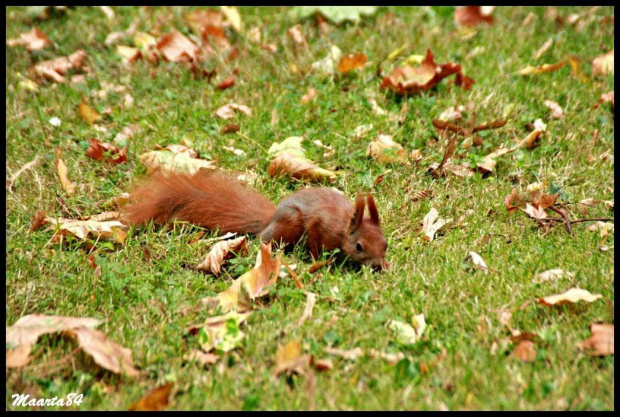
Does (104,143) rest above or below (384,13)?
below

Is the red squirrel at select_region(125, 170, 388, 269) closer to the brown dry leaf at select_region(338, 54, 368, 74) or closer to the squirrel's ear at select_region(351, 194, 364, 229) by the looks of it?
the squirrel's ear at select_region(351, 194, 364, 229)

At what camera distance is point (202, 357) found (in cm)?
219

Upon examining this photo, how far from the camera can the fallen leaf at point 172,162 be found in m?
3.42

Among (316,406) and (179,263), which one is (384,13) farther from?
(316,406)

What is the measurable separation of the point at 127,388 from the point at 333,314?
0.74 meters

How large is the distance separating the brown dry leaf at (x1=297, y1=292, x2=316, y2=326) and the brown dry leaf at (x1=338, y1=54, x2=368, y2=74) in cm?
203

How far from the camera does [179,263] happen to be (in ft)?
9.25

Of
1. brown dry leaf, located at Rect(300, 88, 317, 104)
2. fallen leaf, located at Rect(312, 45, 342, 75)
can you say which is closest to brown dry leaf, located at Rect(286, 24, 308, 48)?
fallen leaf, located at Rect(312, 45, 342, 75)

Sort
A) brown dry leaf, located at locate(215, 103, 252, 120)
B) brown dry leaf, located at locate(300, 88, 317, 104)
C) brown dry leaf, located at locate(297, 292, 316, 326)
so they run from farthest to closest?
brown dry leaf, located at locate(300, 88, 317, 104) < brown dry leaf, located at locate(215, 103, 252, 120) < brown dry leaf, located at locate(297, 292, 316, 326)

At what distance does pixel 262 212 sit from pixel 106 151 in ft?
3.60

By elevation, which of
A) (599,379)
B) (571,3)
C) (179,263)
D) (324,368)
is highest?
(571,3)

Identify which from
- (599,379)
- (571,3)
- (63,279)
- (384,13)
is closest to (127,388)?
(63,279)

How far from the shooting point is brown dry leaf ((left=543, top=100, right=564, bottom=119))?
12.4 feet

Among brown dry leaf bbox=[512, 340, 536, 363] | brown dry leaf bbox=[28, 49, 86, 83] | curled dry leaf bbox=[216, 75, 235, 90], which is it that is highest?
brown dry leaf bbox=[512, 340, 536, 363]
